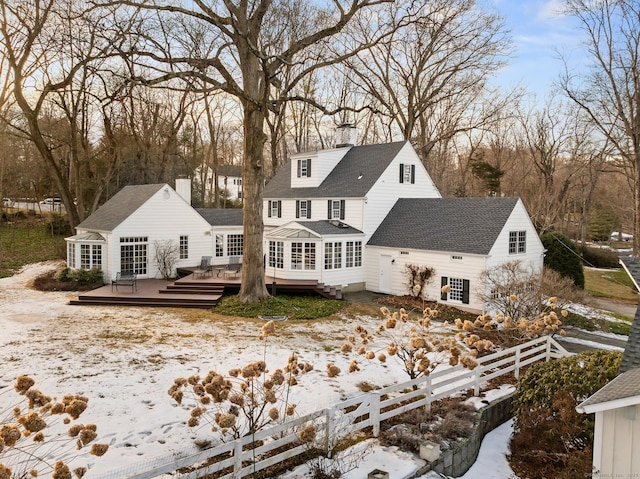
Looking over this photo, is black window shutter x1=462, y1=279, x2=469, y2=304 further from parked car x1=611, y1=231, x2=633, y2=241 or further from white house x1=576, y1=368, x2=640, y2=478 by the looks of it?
Answer: parked car x1=611, y1=231, x2=633, y2=241

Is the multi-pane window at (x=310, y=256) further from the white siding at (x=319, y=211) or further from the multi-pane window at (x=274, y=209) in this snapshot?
the multi-pane window at (x=274, y=209)

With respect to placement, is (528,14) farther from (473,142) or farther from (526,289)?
(473,142)

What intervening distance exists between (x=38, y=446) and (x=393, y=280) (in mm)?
16651

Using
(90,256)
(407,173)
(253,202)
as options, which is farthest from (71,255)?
(407,173)

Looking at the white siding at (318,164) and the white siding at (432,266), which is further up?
the white siding at (318,164)

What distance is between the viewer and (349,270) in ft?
72.6

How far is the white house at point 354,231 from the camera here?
763 inches

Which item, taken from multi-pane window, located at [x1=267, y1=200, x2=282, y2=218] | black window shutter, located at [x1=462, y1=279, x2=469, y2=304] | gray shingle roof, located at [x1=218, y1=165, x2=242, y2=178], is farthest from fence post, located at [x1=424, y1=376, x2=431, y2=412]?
gray shingle roof, located at [x1=218, y1=165, x2=242, y2=178]

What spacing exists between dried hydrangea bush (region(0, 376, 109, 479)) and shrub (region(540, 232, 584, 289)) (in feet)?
67.1

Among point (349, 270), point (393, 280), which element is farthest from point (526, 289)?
point (349, 270)

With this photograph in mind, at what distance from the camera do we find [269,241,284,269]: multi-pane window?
71.6 feet

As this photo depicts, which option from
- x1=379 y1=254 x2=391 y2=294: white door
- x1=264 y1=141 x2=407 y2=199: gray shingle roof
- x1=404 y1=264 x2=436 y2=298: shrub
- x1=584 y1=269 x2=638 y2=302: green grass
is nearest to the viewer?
x1=404 y1=264 x2=436 y2=298: shrub

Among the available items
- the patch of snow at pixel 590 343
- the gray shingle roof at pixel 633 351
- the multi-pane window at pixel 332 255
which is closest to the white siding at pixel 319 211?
the multi-pane window at pixel 332 255

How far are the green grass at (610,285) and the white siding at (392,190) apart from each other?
A: 10.9 m
